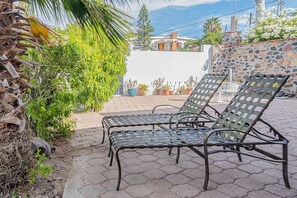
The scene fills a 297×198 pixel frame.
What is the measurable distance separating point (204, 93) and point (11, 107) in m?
2.69

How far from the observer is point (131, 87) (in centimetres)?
1104

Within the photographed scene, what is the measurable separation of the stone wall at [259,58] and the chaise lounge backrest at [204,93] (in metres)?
7.00

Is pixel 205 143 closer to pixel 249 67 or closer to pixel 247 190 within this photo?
pixel 247 190

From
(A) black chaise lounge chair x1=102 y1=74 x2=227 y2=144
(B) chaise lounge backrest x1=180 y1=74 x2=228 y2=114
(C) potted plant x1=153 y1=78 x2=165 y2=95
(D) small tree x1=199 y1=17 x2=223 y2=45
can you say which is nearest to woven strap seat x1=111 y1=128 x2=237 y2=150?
(A) black chaise lounge chair x1=102 y1=74 x2=227 y2=144

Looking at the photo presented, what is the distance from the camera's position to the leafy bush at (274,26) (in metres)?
10.4

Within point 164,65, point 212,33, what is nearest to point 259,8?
point 164,65

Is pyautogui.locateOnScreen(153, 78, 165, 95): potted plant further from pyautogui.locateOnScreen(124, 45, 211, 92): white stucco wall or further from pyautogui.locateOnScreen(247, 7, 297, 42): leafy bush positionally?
pyautogui.locateOnScreen(247, 7, 297, 42): leafy bush

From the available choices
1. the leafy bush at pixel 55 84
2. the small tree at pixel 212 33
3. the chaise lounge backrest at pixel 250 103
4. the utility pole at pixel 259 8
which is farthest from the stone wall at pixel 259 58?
the small tree at pixel 212 33

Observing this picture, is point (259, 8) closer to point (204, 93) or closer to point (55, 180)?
point (204, 93)

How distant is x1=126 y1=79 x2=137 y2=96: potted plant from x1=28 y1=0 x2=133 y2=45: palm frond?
7.88m

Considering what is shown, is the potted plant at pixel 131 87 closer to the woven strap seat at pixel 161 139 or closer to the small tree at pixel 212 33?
the woven strap seat at pixel 161 139

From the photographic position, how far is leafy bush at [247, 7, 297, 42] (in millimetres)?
10367

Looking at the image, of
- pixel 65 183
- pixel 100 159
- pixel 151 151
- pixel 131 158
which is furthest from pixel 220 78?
pixel 65 183

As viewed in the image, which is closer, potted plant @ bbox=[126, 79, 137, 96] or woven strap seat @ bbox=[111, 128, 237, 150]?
woven strap seat @ bbox=[111, 128, 237, 150]
